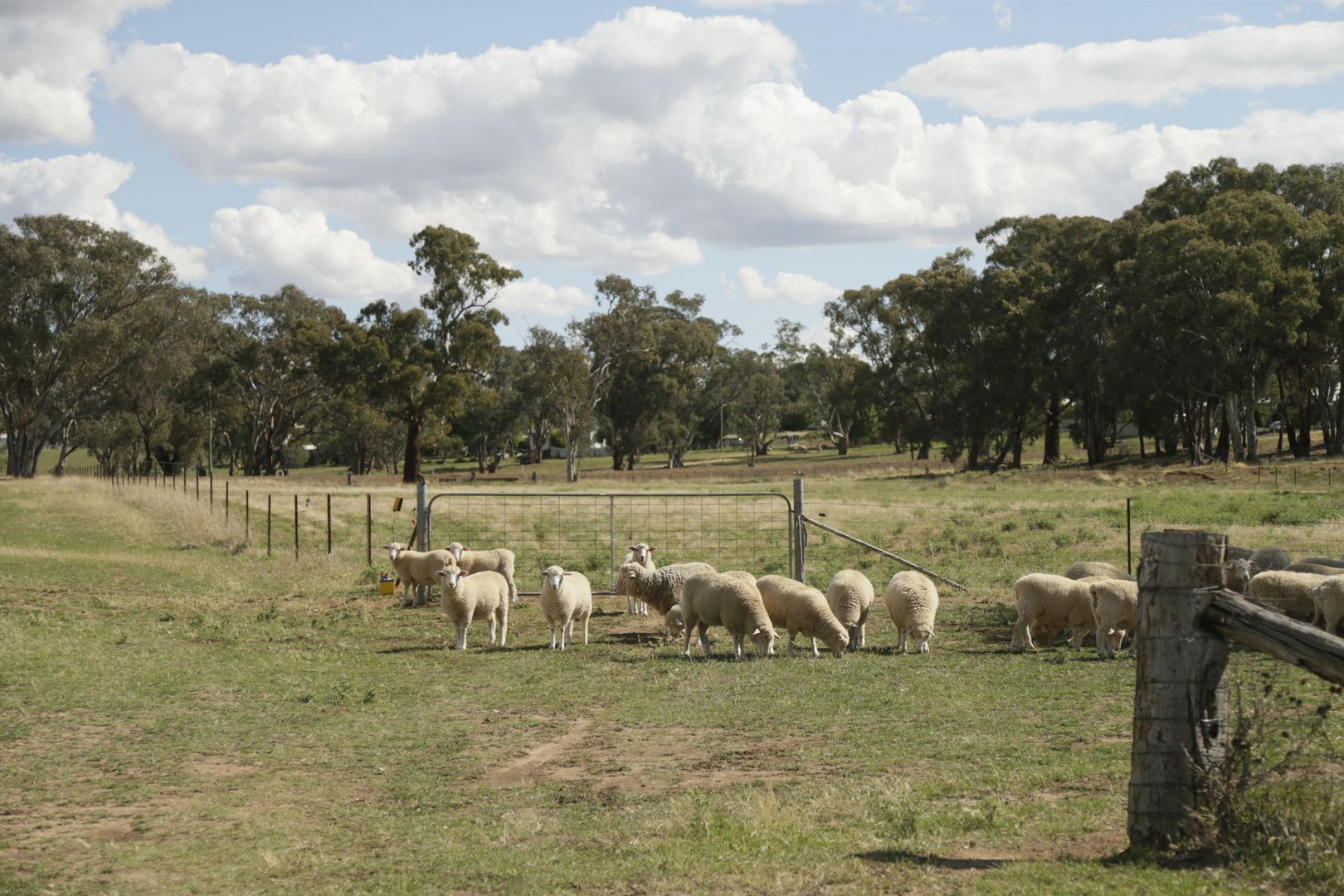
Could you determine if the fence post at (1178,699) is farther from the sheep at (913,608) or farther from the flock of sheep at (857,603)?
the sheep at (913,608)

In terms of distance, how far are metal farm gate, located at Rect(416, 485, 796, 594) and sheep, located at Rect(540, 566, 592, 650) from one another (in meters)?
1.91

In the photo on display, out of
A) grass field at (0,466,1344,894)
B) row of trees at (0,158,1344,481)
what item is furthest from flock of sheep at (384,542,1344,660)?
row of trees at (0,158,1344,481)

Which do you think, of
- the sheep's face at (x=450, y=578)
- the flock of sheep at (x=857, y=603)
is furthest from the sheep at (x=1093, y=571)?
the sheep's face at (x=450, y=578)

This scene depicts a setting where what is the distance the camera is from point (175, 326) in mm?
74312

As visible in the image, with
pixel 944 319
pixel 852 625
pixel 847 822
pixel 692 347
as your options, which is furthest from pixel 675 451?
pixel 847 822

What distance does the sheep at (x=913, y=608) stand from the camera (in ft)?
46.1

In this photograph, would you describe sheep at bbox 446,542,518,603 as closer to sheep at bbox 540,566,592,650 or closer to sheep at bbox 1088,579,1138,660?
sheep at bbox 540,566,592,650

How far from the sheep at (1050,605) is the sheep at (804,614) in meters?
2.03

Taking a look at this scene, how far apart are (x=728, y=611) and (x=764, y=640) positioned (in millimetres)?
562

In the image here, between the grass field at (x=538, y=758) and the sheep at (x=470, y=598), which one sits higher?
the sheep at (x=470, y=598)

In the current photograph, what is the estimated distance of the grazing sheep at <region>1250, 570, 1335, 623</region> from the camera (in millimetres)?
13297

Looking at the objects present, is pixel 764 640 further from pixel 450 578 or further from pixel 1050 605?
pixel 450 578

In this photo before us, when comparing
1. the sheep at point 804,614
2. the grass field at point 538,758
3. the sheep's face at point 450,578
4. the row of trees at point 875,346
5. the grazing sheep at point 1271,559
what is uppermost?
the row of trees at point 875,346

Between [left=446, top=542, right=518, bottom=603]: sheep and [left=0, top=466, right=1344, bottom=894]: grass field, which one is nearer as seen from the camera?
[left=0, top=466, right=1344, bottom=894]: grass field
